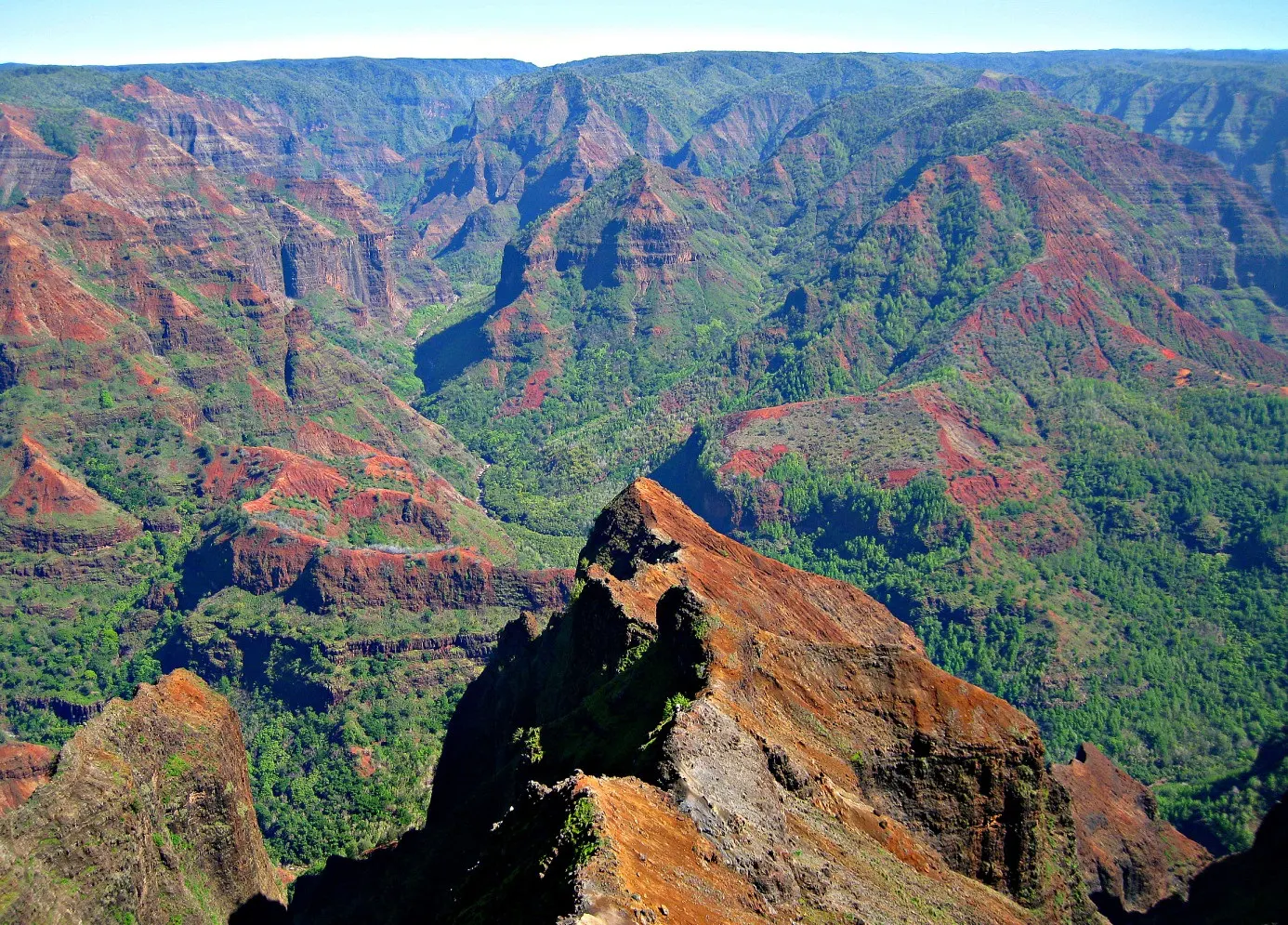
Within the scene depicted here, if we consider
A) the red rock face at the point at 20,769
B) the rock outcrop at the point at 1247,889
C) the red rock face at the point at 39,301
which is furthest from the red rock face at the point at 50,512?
the rock outcrop at the point at 1247,889

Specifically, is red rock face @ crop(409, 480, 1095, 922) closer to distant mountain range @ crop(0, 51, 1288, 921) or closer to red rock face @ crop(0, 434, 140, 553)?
distant mountain range @ crop(0, 51, 1288, 921)

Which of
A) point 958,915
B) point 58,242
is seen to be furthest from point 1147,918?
point 58,242

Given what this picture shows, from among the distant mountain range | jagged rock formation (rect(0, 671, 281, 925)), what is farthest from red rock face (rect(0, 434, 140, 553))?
jagged rock formation (rect(0, 671, 281, 925))

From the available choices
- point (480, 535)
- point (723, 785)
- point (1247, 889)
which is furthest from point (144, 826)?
point (480, 535)

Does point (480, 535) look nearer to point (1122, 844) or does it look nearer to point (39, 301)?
point (39, 301)

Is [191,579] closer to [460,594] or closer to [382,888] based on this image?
[460,594]

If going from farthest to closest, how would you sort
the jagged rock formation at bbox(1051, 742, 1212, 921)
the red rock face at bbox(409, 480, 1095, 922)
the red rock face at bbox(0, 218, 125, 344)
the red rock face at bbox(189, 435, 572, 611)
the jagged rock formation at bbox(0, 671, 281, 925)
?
the red rock face at bbox(0, 218, 125, 344), the red rock face at bbox(189, 435, 572, 611), the jagged rock formation at bbox(1051, 742, 1212, 921), the jagged rock formation at bbox(0, 671, 281, 925), the red rock face at bbox(409, 480, 1095, 922)

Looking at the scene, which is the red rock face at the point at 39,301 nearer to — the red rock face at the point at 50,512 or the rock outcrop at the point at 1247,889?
the red rock face at the point at 50,512
